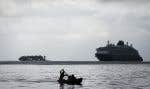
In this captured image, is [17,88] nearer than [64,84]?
Yes

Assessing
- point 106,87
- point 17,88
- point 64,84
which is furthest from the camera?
point 64,84

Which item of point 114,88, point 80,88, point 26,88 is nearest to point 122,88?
point 114,88

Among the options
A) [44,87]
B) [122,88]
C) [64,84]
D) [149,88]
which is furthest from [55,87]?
[149,88]

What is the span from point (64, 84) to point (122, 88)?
10.9 meters

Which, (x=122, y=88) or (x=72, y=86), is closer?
(x=122, y=88)

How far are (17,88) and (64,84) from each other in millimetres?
10533

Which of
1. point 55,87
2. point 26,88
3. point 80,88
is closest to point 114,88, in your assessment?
point 80,88

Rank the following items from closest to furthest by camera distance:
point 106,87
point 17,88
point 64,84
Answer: point 17,88 < point 106,87 < point 64,84

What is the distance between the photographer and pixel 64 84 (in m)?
63.5

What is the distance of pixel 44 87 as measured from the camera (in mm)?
56781

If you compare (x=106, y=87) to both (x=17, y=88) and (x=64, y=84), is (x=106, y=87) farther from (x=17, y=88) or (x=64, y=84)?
(x=17, y=88)

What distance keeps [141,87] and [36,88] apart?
15.6 m

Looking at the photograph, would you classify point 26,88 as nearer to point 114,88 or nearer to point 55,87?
point 55,87

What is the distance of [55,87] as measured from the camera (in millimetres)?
57875
